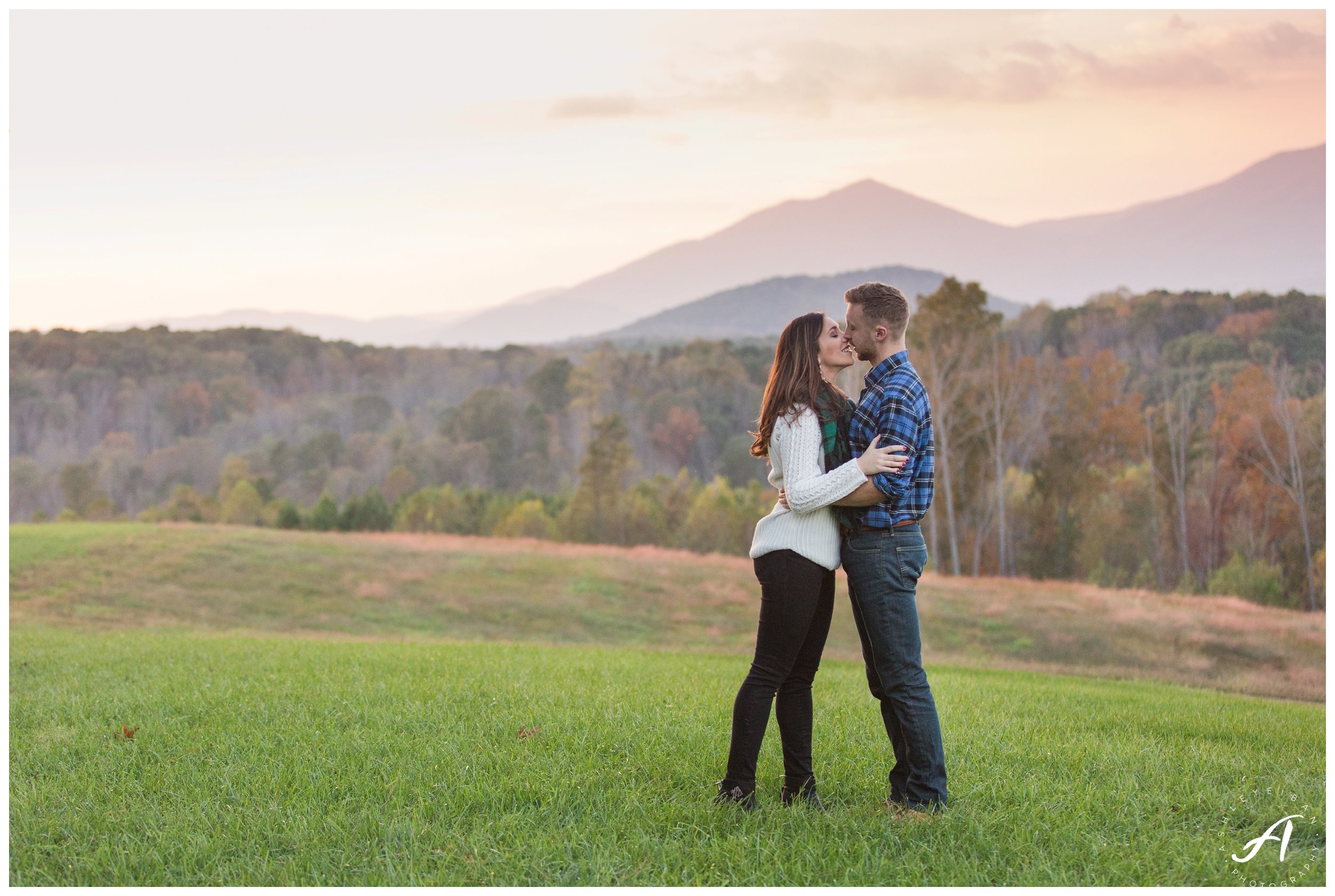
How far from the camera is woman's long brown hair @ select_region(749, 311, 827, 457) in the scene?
4.70 meters

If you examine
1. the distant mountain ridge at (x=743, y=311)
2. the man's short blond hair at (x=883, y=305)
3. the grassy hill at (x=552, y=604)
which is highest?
the distant mountain ridge at (x=743, y=311)

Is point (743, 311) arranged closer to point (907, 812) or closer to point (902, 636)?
point (902, 636)

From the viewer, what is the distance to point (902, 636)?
4.71 metres

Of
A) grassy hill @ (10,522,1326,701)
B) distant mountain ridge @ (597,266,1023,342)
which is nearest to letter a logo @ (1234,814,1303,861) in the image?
grassy hill @ (10,522,1326,701)

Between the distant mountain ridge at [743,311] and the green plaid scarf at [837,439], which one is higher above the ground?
the distant mountain ridge at [743,311]

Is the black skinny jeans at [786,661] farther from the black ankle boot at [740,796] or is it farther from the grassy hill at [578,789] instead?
the grassy hill at [578,789]

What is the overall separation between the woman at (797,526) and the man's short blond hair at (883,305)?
0.57 feet

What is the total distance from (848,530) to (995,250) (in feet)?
268

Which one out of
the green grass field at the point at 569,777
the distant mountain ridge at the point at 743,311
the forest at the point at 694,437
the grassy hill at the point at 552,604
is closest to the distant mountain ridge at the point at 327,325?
the forest at the point at 694,437

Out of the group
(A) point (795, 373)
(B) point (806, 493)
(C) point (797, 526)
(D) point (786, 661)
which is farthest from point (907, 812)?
(A) point (795, 373)

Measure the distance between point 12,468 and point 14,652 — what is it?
74342 mm

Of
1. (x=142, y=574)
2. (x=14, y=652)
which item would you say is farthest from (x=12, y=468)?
(x=14, y=652)

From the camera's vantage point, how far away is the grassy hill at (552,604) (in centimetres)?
2191

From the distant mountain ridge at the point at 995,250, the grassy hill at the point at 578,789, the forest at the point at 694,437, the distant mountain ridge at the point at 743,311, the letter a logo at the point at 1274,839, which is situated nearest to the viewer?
the grassy hill at the point at 578,789
